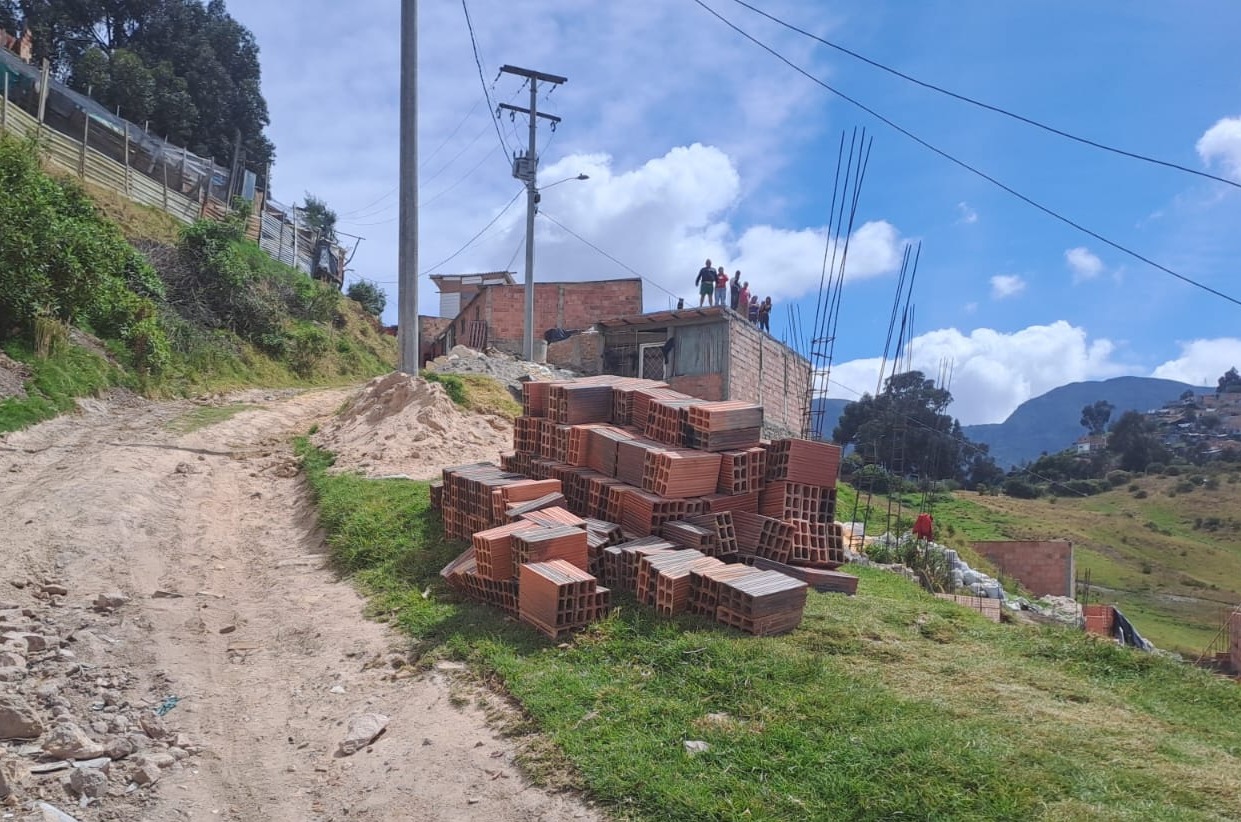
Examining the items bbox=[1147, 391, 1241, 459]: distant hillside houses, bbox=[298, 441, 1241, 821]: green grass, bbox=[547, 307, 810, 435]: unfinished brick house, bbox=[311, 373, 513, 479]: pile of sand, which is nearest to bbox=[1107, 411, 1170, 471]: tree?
bbox=[1147, 391, 1241, 459]: distant hillside houses

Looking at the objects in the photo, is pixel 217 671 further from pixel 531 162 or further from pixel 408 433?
pixel 531 162

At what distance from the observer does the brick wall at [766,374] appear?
75.0 ft

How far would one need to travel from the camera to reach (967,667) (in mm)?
5895

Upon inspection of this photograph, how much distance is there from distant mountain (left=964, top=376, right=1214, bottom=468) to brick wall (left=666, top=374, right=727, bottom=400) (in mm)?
101890

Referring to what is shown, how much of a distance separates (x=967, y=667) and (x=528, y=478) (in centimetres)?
464

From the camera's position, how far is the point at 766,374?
82.2 feet

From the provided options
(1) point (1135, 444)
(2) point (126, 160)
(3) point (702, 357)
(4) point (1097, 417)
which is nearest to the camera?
(3) point (702, 357)

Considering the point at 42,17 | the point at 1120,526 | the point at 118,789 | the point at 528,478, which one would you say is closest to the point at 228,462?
the point at 528,478

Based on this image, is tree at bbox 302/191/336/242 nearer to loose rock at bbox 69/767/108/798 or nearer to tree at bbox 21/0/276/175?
tree at bbox 21/0/276/175

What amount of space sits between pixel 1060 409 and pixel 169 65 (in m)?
134

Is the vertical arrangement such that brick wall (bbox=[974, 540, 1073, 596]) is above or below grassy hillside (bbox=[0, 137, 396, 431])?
below

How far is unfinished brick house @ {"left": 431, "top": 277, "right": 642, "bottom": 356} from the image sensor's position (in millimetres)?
30094

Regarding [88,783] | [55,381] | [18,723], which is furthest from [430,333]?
[88,783]

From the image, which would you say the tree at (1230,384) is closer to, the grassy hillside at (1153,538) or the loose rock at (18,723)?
the grassy hillside at (1153,538)
